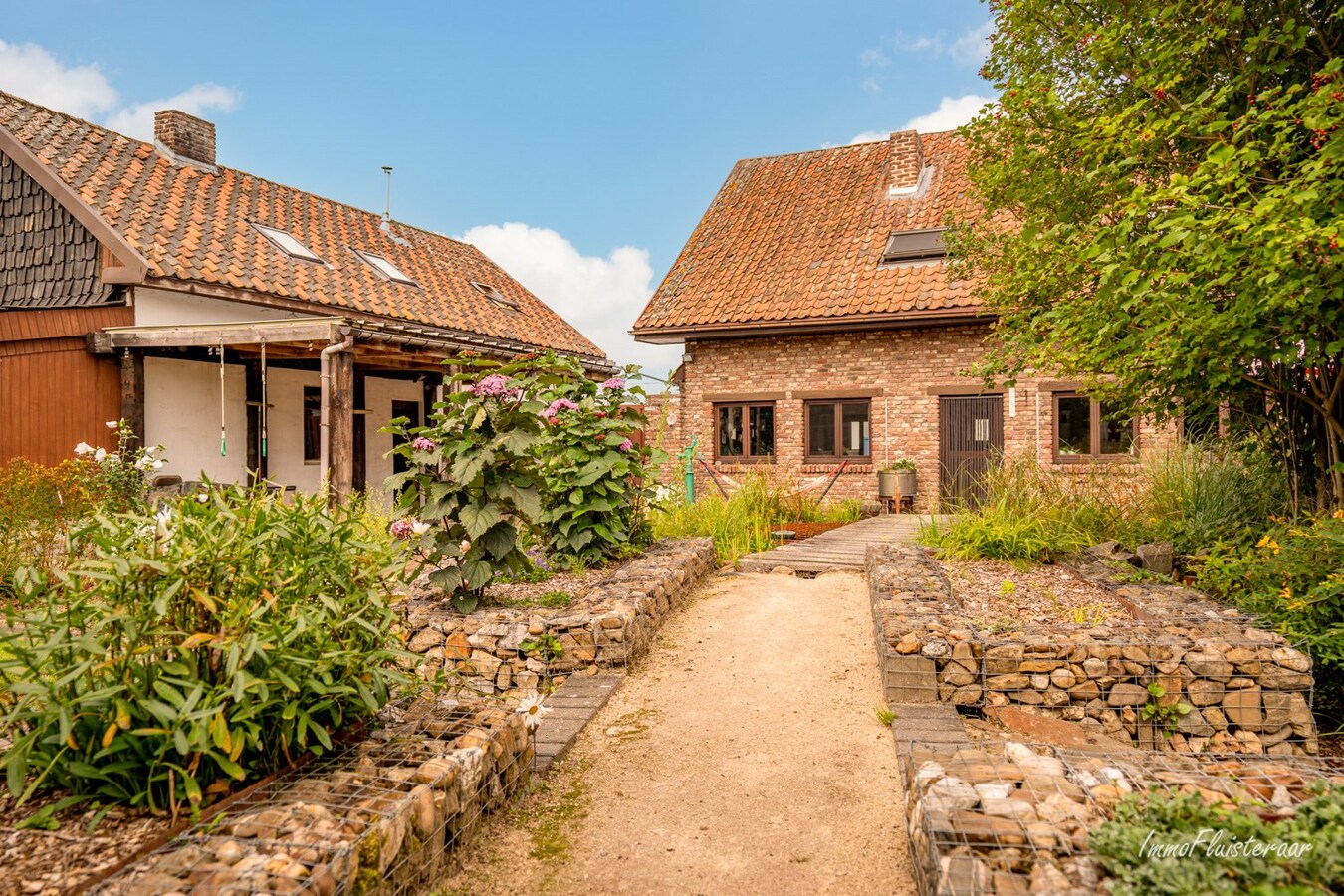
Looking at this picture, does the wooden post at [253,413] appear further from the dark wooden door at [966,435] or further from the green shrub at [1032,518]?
A: the dark wooden door at [966,435]

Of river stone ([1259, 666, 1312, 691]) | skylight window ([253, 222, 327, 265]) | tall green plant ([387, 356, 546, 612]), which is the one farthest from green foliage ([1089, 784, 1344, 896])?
skylight window ([253, 222, 327, 265])

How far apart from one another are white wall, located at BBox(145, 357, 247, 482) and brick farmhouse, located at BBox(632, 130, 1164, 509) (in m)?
6.45

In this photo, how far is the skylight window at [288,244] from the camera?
1380 centimetres

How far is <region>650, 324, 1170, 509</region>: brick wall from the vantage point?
1327 centimetres

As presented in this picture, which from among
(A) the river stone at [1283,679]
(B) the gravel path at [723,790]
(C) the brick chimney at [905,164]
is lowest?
(B) the gravel path at [723,790]

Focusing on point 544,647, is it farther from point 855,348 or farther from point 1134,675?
point 855,348

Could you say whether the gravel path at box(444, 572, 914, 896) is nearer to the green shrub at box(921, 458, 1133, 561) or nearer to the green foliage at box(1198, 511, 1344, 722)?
the green shrub at box(921, 458, 1133, 561)

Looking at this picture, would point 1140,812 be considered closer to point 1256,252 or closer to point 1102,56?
point 1256,252

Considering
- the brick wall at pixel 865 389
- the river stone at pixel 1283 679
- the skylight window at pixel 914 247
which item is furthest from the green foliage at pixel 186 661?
the skylight window at pixel 914 247

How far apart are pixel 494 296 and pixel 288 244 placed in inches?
212

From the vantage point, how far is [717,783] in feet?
12.0

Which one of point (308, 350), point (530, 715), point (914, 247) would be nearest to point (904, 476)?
point (914, 247)

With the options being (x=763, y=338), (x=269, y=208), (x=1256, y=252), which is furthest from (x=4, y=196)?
(x=1256, y=252)

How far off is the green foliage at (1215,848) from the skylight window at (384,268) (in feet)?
50.5
